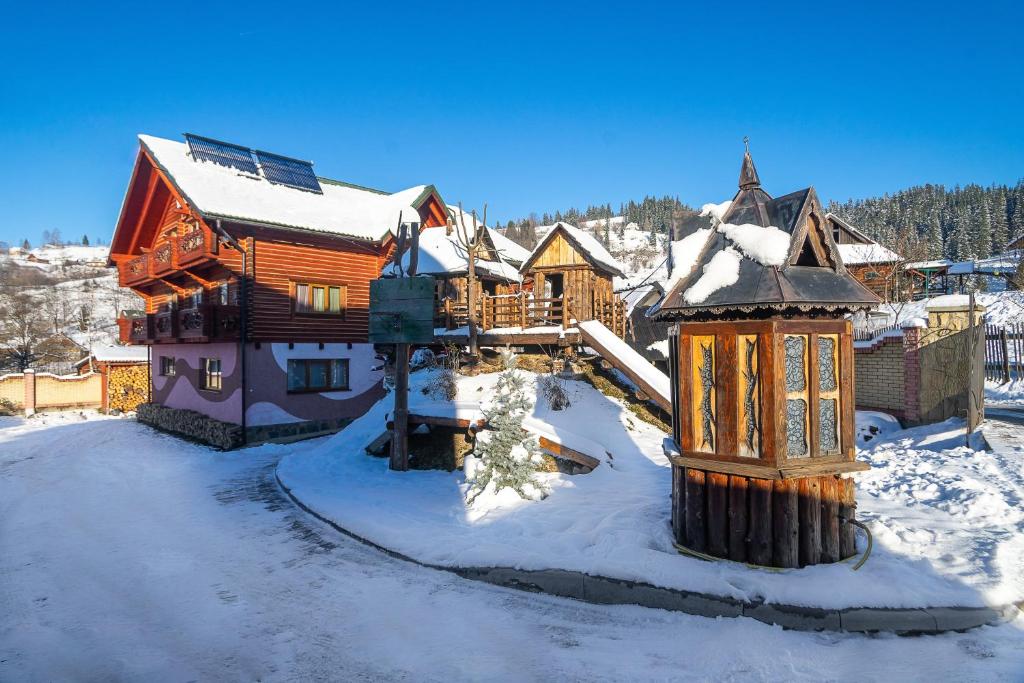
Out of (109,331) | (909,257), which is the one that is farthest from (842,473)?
(109,331)

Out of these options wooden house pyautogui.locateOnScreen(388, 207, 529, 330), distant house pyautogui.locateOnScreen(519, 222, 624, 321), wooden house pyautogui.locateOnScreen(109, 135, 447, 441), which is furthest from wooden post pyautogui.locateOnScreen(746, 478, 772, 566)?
wooden house pyautogui.locateOnScreen(109, 135, 447, 441)

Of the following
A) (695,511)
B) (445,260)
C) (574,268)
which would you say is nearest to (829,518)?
(695,511)

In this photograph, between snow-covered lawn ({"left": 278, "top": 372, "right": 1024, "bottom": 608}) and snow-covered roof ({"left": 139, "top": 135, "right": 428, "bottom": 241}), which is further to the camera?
snow-covered roof ({"left": 139, "top": 135, "right": 428, "bottom": 241})

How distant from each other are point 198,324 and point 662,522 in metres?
16.1

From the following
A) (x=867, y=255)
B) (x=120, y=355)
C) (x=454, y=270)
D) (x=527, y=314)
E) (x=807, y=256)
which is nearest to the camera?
(x=807, y=256)

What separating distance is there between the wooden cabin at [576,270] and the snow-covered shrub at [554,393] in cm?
499

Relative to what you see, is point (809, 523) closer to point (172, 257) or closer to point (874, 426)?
point (874, 426)

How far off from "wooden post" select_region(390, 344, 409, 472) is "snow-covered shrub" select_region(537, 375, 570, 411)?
3.35 metres

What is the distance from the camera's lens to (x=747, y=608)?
498cm

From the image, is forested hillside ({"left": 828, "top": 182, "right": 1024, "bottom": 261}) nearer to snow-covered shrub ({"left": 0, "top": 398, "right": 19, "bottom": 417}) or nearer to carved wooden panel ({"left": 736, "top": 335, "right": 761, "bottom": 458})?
carved wooden panel ({"left": 736, "top": 335, "right": 761, "bottom": 458})

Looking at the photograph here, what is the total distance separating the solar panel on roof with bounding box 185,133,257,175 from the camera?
1964 centimetres

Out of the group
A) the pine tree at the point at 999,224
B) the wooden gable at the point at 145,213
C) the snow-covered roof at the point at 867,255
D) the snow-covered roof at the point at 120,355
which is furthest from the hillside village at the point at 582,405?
the pine tree at the point at 999,224

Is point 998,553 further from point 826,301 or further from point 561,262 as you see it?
point 561,262

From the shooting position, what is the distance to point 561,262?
60.9 ft
